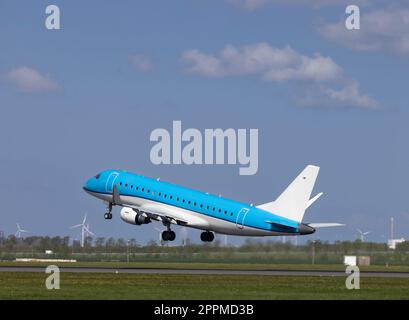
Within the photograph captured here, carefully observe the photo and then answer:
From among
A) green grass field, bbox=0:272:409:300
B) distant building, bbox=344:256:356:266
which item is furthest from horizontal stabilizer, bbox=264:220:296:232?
distant building, bbox=344:256:356:266

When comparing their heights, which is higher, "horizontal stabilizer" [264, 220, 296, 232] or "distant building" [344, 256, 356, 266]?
"horizontal stabilizer" [264, 220, 296, 232]

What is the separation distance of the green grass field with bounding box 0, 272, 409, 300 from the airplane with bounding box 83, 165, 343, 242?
20488 mm

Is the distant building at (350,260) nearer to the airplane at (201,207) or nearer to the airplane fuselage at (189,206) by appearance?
the airplane at (201,207)

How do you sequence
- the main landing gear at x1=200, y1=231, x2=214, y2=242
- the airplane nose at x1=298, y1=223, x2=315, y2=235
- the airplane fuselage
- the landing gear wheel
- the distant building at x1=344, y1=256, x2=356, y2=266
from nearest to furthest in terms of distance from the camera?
the airplane nose at x1=298, y1=223, x2=315, y2=235
the airplane fuselage
the main landing gear at x1=200, y1=231, x2=214, y2=242
the landing gear wheel
the distant building at x1=344, y1=256, x2=356, y2=266

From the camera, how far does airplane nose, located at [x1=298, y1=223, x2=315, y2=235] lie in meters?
99.9

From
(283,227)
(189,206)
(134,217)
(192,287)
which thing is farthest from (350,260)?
(192,287)

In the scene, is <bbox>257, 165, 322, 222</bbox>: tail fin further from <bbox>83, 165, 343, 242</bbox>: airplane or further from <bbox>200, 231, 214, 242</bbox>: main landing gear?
<bbox>200, 231, 214, 242</bbox>: main landing gear

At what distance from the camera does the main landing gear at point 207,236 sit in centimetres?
11169

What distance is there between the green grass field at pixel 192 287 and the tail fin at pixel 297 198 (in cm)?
2033

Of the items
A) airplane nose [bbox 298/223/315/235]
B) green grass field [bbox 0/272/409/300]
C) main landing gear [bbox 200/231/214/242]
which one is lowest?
green grass field [bbox 0/272/409/300]
